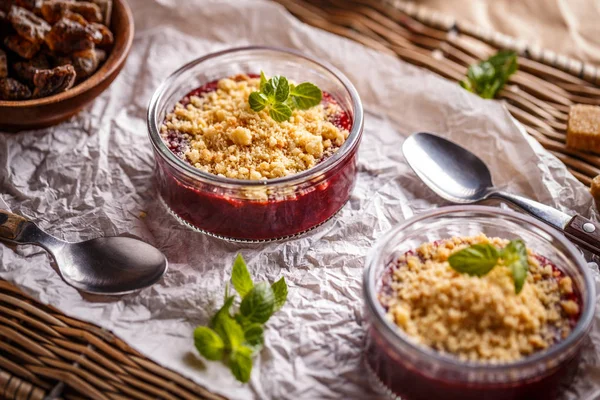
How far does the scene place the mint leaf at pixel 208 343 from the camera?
173cm

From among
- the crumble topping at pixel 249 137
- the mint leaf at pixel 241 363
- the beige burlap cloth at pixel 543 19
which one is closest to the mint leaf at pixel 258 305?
the mint leaf at pixel 241 363

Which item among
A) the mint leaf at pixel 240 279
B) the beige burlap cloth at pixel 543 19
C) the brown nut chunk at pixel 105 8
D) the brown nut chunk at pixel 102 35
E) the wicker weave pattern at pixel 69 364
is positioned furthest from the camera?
the beige burlap cloth at pixel 543 19

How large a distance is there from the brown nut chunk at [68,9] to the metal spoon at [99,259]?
761 millimetres

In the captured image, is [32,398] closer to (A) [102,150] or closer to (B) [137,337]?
(B) [137,337]

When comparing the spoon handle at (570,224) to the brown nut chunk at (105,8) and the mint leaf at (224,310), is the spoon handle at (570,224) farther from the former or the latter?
the brown nut chunk at (105,8)

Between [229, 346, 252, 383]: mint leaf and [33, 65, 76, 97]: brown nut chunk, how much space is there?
3.58ft

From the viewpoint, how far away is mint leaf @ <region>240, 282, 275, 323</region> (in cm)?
179

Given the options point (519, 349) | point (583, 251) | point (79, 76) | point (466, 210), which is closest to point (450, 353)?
point (519, 349)

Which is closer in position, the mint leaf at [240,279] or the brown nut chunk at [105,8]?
the mint leaf at [240,279]

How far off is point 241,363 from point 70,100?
108cm

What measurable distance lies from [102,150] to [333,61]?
3.05 ft

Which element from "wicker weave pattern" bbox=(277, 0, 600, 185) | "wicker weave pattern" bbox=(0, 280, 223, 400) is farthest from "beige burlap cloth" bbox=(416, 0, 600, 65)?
"wicker weave pattern" bbox=(0, 280, 223, 400)

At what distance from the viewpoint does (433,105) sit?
2.47m

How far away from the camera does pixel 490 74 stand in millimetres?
2543
